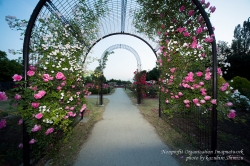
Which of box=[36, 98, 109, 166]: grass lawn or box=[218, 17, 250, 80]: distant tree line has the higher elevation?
box=[218, 17, 250, 80]: distant tree line

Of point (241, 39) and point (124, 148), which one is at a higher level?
point (241, 39)

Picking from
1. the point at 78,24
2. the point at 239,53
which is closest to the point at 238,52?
the point at 239,53

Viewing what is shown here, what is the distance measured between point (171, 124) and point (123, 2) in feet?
13.6

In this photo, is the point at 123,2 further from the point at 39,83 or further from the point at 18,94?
the point at 18,94

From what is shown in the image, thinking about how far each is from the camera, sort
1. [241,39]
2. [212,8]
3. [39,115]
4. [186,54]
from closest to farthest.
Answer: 1. [39,115]
2. [212,8]
3. [186,54]
4. [241,39]

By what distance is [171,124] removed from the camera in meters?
3.91

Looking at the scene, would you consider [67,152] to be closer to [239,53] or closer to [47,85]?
[47,85]

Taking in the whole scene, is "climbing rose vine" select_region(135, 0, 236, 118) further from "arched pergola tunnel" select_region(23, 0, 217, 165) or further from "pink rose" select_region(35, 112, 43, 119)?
"pink rose" select_region(35, 112, 43, 119)

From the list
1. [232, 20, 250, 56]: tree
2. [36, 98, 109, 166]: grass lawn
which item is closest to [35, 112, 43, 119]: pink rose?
[36, 98, 109, 166]: grass lawn

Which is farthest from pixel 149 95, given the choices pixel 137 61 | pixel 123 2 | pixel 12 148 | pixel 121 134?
pixel 12 148

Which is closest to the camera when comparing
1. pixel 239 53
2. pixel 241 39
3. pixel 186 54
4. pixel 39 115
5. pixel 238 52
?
pixel 39 115

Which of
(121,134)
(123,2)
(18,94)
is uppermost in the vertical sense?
(123,2)

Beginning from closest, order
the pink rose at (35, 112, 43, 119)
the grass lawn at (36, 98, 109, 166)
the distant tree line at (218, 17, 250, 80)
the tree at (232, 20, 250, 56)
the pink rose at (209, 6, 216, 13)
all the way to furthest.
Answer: the pink rose at (35, 112, 43, 119) < the grass lawn at (36, 98, 109, 166) < the pink rose at (209, 6, 216, 13) < the distant tree line at (218, 17, 250, 80) < the tree at (232, 20, 250, 56)

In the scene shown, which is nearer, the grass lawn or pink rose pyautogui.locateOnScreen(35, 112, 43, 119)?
pink rose pyautogui.locateOnScreen(35, 112, 43, 119)
